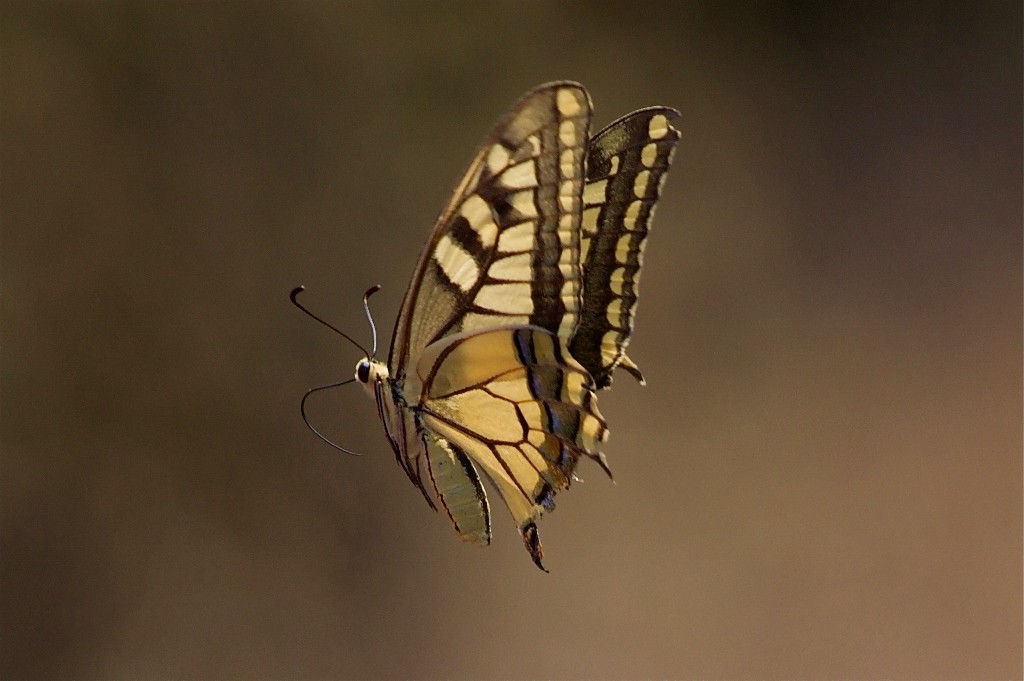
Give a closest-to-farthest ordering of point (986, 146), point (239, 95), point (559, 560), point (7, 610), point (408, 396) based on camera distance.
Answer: point (408, 396)
point (7, 610)
point (239, 95)
point (559, 560)
point (986, 146)

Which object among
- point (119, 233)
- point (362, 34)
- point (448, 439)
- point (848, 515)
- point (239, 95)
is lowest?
point (848, 515)

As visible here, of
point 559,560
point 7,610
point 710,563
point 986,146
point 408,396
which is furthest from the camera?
point 986,146

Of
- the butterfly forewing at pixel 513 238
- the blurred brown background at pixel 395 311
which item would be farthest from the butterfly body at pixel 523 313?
the blurred brown background at pixel 395 311

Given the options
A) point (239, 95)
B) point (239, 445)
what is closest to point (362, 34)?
point (239, 95)

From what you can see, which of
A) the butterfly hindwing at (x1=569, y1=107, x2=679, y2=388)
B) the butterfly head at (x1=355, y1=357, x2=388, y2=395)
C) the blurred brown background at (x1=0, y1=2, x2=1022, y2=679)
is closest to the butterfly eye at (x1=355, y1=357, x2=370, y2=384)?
the butterfly head at (x1=355, y1=357, x2=388, y2=395)

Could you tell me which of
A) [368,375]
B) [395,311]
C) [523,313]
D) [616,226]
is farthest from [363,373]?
[395,311]

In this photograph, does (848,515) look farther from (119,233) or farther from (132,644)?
(119,233)

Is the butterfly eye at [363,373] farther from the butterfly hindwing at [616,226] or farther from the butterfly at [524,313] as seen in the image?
the butterfly hindwing at [616,226]

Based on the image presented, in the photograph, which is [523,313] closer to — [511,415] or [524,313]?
[524,313]
